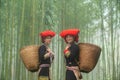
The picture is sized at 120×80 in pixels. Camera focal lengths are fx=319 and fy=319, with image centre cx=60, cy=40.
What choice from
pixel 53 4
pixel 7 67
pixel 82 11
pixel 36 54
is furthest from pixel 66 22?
pixel 36 54

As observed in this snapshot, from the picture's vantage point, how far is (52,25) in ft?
29.2

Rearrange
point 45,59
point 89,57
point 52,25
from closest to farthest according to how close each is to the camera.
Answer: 1. point 89,57
2. point 45,59
3. point 52,25

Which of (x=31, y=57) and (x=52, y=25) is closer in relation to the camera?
(x=31, y=57)

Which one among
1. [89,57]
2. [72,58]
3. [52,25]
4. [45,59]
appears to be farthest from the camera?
[52,25]

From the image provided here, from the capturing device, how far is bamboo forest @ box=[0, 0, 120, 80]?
6.57m

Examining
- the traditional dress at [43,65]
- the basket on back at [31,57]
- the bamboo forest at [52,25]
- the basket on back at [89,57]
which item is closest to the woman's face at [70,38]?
the basket on back at [89,57]

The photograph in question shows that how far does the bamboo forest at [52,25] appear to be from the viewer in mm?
6570

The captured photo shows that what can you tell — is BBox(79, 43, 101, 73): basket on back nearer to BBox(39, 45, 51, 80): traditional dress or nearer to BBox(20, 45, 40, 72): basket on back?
BBox(39, 45, 51, 80): traditional dress

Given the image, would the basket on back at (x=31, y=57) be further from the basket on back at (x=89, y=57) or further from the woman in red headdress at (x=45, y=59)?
the basket on back at (x=89, y=57)

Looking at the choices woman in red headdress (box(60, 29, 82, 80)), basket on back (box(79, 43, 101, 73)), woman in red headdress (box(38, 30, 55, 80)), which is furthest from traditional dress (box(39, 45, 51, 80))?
basket on back (box(79, 43, 101, 73))

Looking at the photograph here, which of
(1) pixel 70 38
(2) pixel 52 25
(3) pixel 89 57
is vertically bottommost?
(3) pixel 89 57

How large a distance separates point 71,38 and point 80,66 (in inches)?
13.4

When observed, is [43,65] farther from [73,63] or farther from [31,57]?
[73,63]

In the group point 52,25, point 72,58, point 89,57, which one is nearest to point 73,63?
point 72,58
